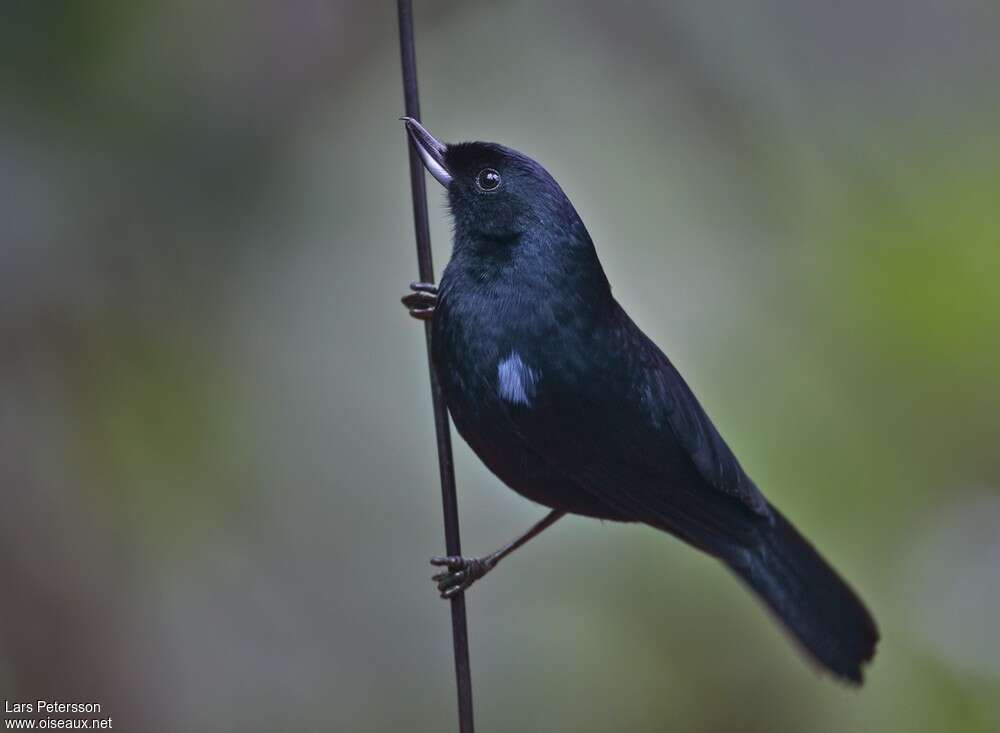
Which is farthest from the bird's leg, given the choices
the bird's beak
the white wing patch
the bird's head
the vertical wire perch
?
the bird's beak

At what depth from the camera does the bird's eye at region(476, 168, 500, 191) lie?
109 inches

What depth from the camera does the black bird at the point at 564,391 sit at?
2605 mm

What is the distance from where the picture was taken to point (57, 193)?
3408 mm

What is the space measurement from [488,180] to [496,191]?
0.12 ft

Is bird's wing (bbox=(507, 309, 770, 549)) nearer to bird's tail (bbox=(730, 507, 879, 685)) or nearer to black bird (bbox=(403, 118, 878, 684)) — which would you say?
black bird (bbox=(403, 118, 878, 684))

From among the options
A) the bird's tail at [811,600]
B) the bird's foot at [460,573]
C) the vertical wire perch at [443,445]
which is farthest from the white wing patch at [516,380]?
the bird's tail at [811,600]

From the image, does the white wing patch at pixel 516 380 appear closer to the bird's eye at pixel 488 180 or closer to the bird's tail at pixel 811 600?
the bird's eye at pixel 488 180

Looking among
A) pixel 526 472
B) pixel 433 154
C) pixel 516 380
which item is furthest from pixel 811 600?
pixel 433 154

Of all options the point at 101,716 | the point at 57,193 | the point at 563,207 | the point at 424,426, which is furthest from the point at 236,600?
the point at 563,207

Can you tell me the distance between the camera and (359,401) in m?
3.52

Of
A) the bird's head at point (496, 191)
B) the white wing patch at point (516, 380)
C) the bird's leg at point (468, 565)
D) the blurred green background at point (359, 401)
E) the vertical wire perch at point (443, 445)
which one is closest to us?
the vertical wire perch at point (443, 445)

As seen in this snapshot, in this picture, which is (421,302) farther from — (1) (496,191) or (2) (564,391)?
(2) (564,391)

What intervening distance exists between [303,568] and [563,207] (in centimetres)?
131

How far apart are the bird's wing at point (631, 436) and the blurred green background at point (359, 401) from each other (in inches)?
23.9
